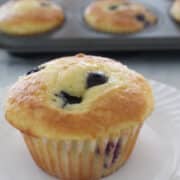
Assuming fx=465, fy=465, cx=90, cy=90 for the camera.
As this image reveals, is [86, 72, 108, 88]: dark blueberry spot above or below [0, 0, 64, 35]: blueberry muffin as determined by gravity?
above

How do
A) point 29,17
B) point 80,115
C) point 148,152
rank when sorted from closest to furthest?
point 80,115
point 148,152
point 29,17

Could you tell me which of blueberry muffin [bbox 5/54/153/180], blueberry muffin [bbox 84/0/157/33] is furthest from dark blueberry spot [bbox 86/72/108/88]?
blueberry muffin [bbox 84/0/157/33]

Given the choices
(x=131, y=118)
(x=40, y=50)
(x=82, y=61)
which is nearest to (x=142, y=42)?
(x=40, y=50)

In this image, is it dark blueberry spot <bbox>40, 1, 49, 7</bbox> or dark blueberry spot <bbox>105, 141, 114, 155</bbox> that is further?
dark blueberry spot <bbox>40, 1, 49, 7</bbox>

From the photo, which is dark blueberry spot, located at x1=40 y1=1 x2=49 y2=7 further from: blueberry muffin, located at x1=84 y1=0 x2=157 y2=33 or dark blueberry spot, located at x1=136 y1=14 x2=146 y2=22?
dark blueberry spot, located at x1=136 y1=14 x2=146 y2=22

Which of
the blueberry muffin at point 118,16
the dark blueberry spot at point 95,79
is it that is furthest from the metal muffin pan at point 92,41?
the dark blueberry spot at point 95,79

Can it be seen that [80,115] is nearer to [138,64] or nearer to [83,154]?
[83,154]

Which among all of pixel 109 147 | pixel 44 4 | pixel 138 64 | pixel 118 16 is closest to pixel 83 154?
pixel 109 147

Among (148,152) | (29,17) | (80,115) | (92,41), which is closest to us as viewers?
(80,115)
